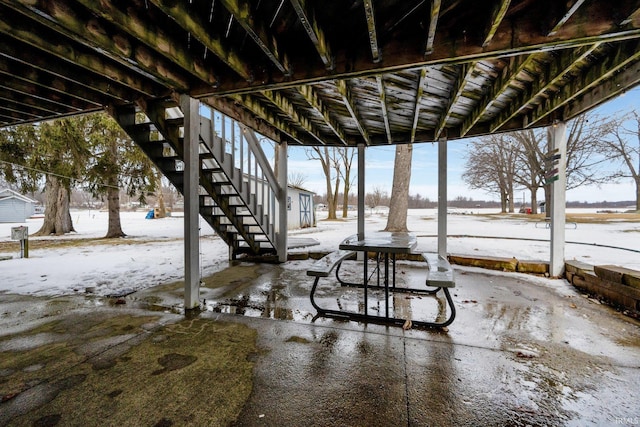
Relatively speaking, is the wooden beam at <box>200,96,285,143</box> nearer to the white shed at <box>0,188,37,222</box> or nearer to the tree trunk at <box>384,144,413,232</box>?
the tree trunk at <box>384,144,413,232</box>

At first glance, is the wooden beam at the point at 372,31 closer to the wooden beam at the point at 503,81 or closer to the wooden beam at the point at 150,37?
the wooden beam at the point at 503,81

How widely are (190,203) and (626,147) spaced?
26742mm

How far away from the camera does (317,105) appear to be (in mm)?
3760

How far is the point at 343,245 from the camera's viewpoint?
10.3 feet

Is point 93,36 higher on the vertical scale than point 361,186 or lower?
higher

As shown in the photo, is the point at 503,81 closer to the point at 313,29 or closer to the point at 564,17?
the point at 564,17

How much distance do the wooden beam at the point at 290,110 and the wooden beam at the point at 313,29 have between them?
1.19 metres

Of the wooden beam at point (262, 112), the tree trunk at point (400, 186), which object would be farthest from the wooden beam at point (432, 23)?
the tree trunk at point (400, 186)

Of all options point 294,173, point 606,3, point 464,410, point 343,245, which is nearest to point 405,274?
point 343,245

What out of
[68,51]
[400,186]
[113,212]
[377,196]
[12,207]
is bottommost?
[113,212]

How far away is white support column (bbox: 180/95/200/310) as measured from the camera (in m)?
3.21

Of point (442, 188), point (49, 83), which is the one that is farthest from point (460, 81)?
point (49, 83)

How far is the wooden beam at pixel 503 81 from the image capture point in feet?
8.51

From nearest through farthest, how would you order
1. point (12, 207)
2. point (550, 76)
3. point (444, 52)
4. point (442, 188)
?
point (444, 52) → point (550, 76) → point (442, 188) → point (12, 207)
